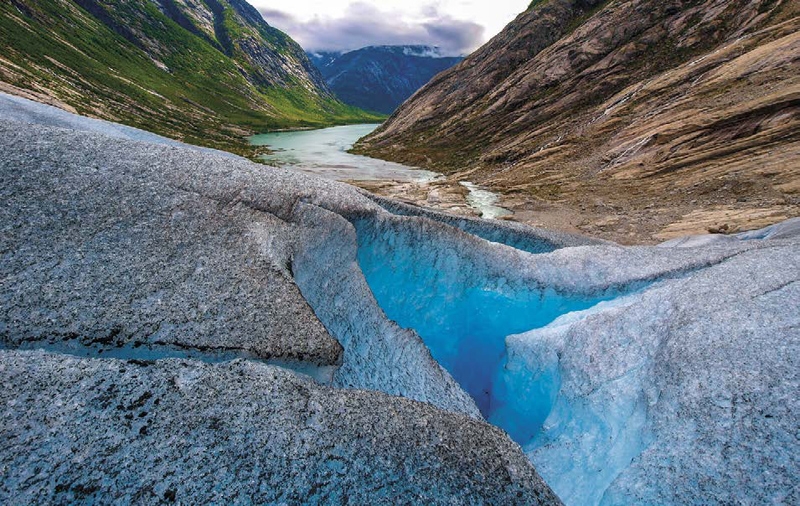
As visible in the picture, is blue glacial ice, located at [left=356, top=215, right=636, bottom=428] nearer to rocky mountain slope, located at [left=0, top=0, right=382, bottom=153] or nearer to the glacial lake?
the glacial lake

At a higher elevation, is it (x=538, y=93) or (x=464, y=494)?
(x=538, y=93)

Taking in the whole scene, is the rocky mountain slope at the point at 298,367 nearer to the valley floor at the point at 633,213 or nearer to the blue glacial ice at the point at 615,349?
the blue glacial ice at the point at 615,349

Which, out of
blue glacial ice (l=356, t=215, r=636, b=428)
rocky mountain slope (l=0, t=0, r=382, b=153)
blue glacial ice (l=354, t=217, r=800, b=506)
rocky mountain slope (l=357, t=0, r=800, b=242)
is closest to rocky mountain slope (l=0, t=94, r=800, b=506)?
blue glacial ice (l=354, t=217, r=800, b=506)

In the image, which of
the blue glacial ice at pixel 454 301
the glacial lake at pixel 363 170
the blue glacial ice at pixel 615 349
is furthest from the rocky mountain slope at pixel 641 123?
the blue glacial ice at pixel 454 301

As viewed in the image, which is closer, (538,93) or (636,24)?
(636,24)

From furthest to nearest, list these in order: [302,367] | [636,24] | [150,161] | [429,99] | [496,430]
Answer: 1. [429,99]
2. [636,24]
3. [150,161]
4. [302,367]
5. [496,430]

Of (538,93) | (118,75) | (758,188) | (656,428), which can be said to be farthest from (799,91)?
(118,75)

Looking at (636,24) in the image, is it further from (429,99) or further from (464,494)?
(464,494)
